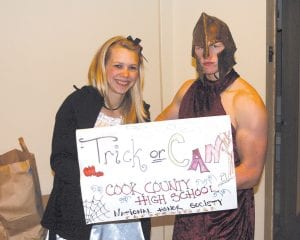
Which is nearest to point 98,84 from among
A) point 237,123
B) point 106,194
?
point 106,194

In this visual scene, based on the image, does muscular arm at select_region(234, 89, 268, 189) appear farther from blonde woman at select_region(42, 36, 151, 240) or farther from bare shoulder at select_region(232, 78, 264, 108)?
blonde woman at select_region(42, 36, 151, 240)

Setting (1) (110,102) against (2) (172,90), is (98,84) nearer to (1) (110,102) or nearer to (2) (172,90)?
(1) (110,102)

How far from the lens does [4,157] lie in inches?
65.9

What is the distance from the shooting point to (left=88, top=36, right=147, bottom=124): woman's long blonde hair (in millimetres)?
1343

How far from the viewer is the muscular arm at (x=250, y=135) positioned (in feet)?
4.17

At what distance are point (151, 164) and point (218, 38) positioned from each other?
46cm

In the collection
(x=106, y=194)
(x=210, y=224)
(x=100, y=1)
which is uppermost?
(x=100, y=1)

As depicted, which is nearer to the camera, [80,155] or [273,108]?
[80,155]

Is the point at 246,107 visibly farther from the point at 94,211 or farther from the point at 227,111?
the point at 94,211

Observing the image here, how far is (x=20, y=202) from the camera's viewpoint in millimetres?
1546

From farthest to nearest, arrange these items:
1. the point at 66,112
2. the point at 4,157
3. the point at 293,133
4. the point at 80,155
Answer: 1. the point at 293,133
2. the point at 4,157
3. the point at 66,112
4. the point at 80,155

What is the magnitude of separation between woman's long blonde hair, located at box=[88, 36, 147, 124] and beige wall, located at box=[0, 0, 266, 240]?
49cm

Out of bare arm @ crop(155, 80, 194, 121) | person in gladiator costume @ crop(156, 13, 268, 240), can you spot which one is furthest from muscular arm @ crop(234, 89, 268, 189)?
bare arm @ crop(155, 80, 194, 121)

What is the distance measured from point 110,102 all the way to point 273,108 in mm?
803
